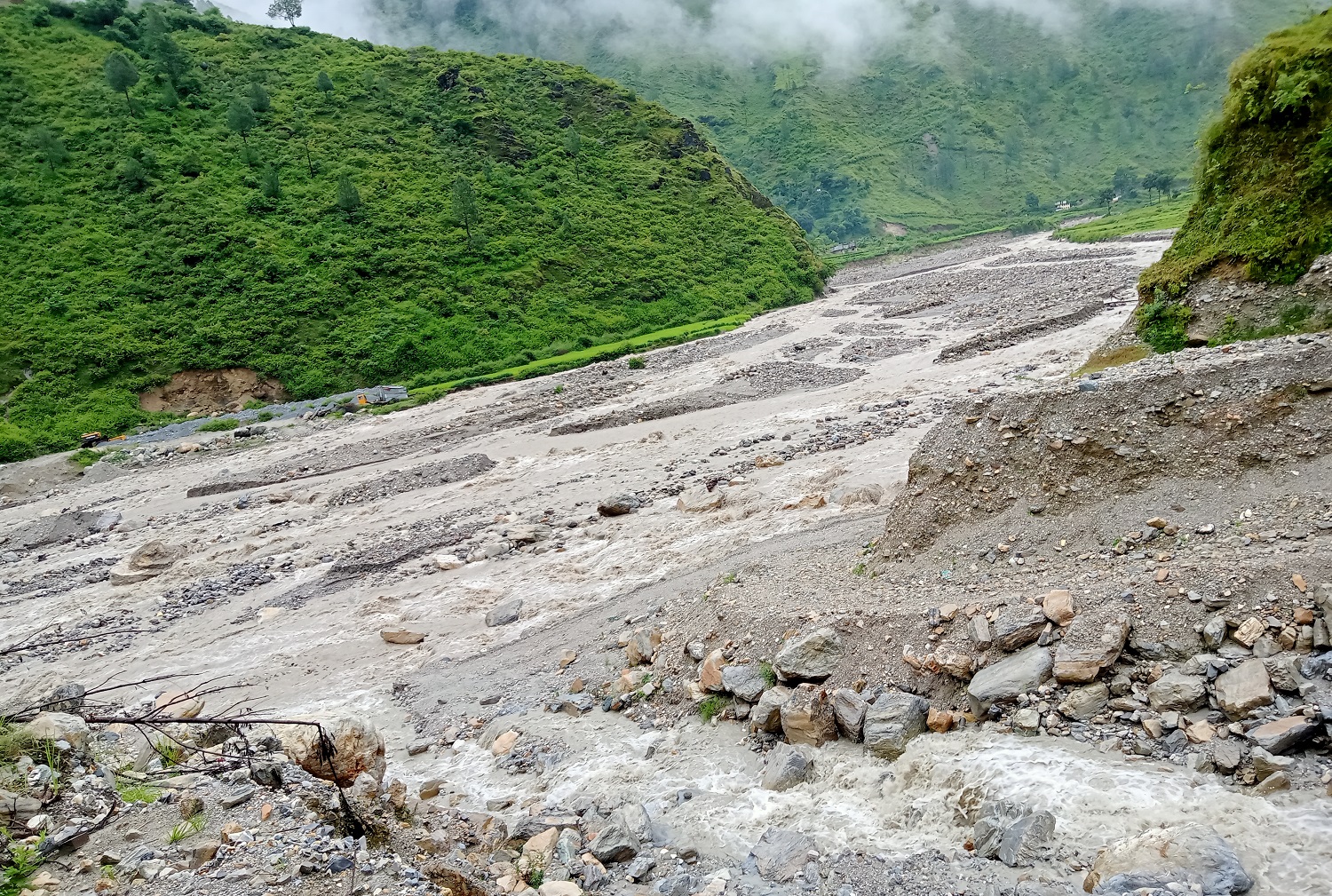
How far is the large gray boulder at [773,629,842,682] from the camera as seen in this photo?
388 inches

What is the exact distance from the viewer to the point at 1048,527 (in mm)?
10945

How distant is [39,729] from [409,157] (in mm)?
76567

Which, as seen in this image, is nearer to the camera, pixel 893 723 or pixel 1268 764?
pixel 1268 764

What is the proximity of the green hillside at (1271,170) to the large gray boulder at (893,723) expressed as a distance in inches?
462

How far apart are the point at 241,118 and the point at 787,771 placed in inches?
3181

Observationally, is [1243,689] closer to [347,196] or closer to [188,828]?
[188,828]

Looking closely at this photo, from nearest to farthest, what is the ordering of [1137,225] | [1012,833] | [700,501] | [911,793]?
[1012,833] → [911,793] → [700,501] → [1137,225]

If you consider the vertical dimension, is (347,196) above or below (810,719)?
above

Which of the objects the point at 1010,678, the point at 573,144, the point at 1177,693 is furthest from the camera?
the point at 573,144

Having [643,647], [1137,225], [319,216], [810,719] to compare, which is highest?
[319,216]

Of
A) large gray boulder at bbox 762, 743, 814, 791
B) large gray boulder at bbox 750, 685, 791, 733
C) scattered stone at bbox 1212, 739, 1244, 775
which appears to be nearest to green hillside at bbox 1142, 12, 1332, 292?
scattered stone at bbox 1212, 739, 1244, 775

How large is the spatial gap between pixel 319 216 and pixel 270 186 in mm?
5033

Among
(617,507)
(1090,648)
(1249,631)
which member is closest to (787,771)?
(1090,648)

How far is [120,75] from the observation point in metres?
69.3
